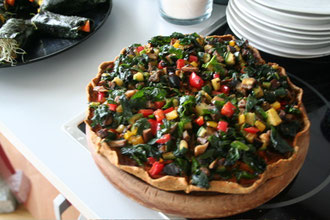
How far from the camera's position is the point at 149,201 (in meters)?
1.00

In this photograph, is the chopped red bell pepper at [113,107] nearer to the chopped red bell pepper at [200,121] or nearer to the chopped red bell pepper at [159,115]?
the chopped red bell pepper at [159,115]

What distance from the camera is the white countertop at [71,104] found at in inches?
43.6

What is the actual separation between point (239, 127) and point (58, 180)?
63 cm

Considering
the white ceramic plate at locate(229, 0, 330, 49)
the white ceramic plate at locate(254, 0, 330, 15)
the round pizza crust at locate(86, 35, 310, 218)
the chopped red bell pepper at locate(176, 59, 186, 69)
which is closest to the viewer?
the round pizza crust at locate(86, 35, 310, 218)

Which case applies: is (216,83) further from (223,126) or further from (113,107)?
(113,107)

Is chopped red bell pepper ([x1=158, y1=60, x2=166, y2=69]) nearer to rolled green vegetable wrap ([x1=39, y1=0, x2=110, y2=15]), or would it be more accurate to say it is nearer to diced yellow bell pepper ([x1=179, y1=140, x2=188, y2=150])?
diced yellow bell pepper ([x1=179, y1=140, x2=188, y2=150])

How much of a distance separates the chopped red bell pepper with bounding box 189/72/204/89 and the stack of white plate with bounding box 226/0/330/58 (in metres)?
0.50

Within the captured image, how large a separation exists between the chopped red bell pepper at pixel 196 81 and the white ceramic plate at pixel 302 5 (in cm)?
51

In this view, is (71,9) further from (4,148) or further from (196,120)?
(196,120)

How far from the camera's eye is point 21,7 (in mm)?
1834

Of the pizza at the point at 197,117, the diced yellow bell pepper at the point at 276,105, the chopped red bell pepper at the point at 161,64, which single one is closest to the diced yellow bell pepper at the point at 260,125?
the pizza at the point at 197,117

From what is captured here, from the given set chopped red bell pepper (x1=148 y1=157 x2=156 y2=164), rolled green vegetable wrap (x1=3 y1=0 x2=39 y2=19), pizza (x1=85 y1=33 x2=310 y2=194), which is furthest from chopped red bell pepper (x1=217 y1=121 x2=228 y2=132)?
rolled green vegetable wrap (x1=3 y1=0 x2=39 y2=19)

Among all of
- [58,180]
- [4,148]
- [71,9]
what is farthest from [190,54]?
[4,148]

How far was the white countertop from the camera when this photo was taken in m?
1.11
